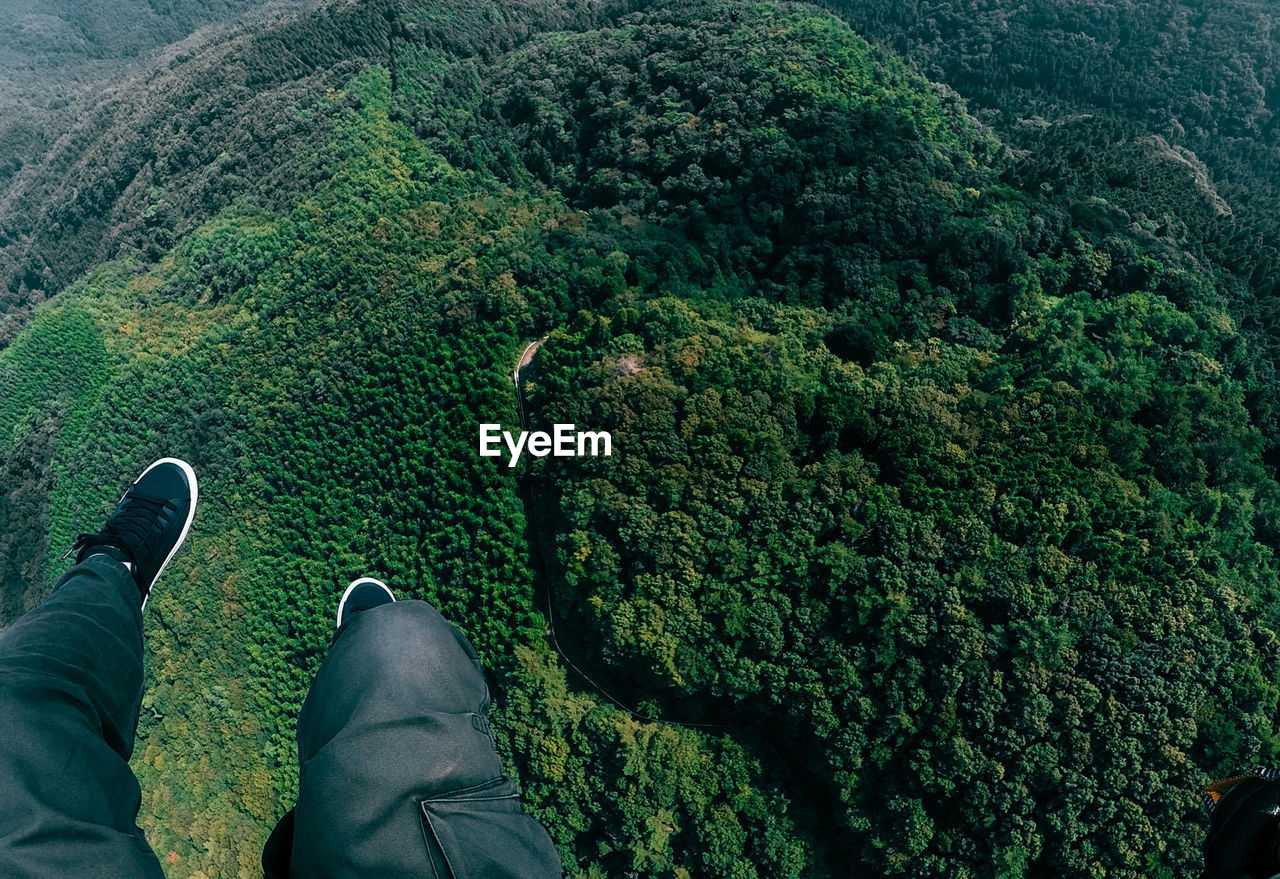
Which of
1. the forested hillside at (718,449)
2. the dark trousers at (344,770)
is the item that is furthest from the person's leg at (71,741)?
the forested hillside at (718,449)

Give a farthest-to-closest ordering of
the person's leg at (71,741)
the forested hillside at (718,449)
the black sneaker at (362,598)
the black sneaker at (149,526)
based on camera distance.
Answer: the forested hillside at (718,449) → the black sneaker at (149,526) → the black sneaker at (362,598) → the person's leg at (71,741)

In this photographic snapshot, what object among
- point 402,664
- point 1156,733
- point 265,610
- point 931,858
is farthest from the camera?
point 265,610

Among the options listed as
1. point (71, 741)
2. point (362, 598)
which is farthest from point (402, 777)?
point (362, 598)

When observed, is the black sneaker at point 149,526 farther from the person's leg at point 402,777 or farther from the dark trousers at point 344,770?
the person's leg at point 402,777

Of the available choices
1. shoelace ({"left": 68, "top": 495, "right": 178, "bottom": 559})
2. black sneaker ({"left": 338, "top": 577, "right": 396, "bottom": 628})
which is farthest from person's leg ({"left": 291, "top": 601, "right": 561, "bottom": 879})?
shoelace ({"left": 68, "top": 495, "right": 178, "bottom": 559})

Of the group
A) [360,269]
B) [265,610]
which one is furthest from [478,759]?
[360,269]

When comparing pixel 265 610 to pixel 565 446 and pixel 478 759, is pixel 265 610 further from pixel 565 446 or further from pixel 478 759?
pixel 478 759

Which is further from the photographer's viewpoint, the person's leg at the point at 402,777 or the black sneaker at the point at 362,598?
the black sneaker at the point at 362,598
